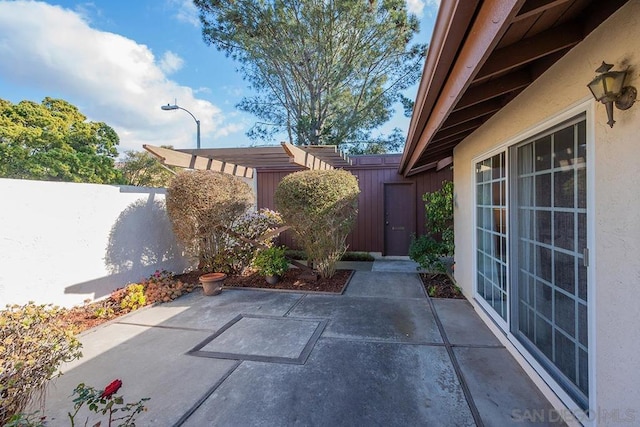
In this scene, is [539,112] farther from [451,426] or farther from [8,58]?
[8,58]

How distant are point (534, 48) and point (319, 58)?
1137 centimetres

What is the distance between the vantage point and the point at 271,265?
5395 millimetres

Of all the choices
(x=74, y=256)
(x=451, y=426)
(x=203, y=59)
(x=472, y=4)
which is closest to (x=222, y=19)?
(x=203, y=59)

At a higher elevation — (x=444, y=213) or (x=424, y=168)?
(x=424, y=168)

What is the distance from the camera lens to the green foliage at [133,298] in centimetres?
413

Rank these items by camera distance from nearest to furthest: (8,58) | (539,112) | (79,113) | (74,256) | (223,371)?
1. (539,112)
2. (223,371)
3. (74,256)
4. (8,58)
5. (79,113)

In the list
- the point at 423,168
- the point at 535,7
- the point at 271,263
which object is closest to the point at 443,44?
the point at 535,7

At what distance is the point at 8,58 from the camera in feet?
24.2

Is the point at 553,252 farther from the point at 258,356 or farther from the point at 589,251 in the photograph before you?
the point at 258,356

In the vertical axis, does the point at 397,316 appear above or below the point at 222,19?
below

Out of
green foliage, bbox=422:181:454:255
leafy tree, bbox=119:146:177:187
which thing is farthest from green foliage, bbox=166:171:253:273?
leafy tree, bbox=119:146:177:187

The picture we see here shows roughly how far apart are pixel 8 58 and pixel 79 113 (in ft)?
16.9

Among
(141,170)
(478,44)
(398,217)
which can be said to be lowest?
(398,217)

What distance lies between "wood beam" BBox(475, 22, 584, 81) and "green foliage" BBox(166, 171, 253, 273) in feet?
15.0
